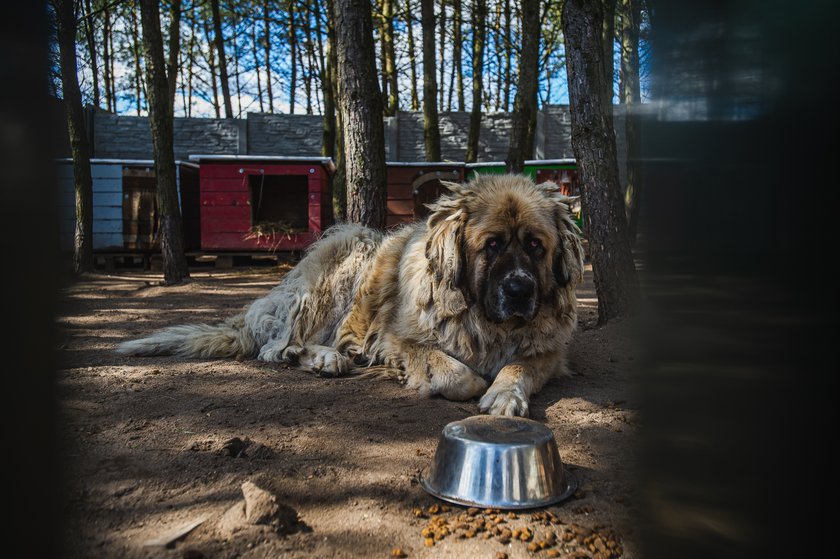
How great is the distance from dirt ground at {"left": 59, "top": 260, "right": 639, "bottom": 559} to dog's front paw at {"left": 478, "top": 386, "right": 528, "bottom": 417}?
0.44 feet

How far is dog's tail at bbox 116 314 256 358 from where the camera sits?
15.7 feet

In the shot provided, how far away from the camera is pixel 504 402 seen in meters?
3.37

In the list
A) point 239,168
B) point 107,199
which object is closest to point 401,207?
point 239,168

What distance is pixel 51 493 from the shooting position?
1.99 ft

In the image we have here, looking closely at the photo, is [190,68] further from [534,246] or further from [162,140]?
[534,246]

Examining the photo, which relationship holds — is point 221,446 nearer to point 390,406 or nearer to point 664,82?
point 390,406

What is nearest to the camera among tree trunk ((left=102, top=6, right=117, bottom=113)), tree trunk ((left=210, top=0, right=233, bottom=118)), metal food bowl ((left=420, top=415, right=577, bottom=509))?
metal food bowl ((left=420, top=415, right=577, bottom=509))

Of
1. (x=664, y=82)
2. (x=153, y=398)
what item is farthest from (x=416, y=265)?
(x=664, y=82)

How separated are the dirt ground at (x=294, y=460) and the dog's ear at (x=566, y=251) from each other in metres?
0.74

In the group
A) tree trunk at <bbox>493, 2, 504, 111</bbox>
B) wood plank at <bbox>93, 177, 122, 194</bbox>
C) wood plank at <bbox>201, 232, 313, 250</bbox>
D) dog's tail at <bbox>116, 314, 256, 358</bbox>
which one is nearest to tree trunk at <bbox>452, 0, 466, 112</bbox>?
tree trunk at <bbox>493, 2, 504, 111</bbox>

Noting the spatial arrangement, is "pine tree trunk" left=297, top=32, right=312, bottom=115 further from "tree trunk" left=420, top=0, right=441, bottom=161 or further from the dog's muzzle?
the dog's muzzle

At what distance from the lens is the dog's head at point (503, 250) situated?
12.4ft

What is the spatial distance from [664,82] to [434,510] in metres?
1.90

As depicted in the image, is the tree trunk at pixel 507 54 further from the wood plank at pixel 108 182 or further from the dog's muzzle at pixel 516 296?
the dog's muzzle at pixel 516 296
